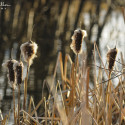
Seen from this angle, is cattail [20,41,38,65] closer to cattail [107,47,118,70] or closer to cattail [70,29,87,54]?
cattail [70,29,87,54]

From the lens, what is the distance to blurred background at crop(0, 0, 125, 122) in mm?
4301

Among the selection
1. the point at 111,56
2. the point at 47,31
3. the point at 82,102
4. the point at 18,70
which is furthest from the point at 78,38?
the point at 47,31

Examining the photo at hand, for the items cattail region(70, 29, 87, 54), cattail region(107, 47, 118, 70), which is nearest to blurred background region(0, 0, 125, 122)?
cattail region(70, 29, 87, 54)

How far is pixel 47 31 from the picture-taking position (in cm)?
757

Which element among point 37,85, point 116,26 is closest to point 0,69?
point 37,85

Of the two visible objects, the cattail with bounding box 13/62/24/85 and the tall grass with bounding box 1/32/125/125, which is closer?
the tall grass with bounding box 1/32/125/125

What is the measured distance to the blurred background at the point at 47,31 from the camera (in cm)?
430

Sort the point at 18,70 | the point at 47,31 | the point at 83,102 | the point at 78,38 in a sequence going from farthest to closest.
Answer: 1. the point at 47,31
2. the point at 78,38
3. the point at 18,70
4. the point at 83,102

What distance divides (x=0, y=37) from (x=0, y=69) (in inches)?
91.0

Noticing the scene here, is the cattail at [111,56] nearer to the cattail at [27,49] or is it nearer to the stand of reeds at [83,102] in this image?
the stand of reeds at [83,102]

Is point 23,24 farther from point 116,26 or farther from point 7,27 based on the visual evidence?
point 116,26

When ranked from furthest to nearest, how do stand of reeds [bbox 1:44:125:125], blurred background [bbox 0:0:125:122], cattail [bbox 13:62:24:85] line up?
blurred background [bbox 0:0:125:122]
cattail [bbox 13:62:24:85]
stand of reeds [bbox 1:44:125:125]

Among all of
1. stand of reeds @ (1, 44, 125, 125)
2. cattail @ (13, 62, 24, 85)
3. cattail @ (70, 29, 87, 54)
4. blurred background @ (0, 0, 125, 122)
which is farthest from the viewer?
blurred background @ (0, 0, 125, 122)

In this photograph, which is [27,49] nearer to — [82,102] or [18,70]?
[18,70]
